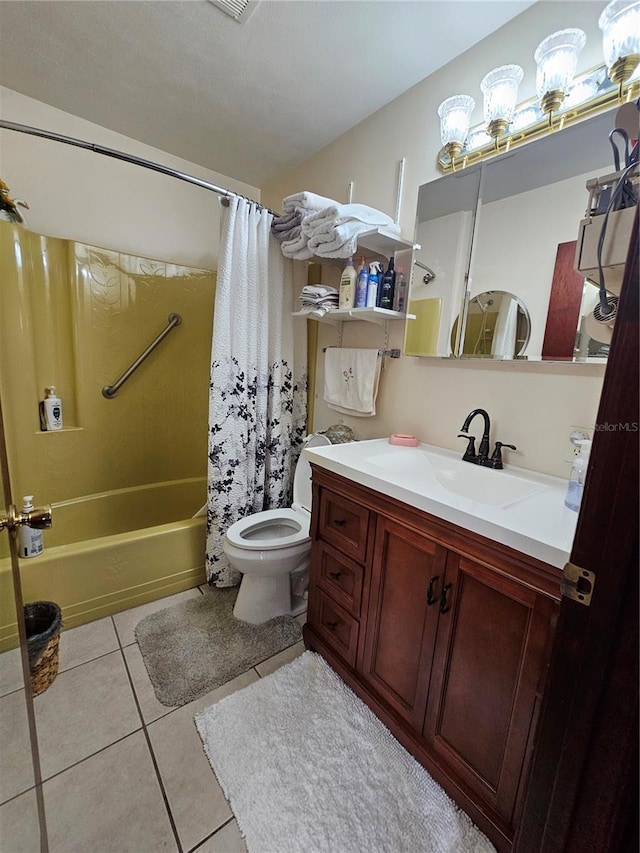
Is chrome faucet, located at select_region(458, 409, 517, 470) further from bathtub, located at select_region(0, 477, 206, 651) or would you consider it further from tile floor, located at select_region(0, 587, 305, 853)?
bathtub, located at select_region(0, 477, 206, 651)

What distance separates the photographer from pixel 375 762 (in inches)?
43.6

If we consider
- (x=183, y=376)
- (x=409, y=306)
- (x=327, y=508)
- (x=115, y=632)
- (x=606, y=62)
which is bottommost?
(x=115, y=632)

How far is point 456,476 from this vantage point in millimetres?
1306

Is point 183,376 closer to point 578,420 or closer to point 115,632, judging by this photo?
point 115,632

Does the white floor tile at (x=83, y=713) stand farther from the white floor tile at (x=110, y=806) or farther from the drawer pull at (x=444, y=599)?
the drawer pull at (x=444, y=599)

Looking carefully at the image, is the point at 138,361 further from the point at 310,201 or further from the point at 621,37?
the point at 621,37

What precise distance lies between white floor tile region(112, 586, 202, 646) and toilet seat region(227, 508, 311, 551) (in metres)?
0.50

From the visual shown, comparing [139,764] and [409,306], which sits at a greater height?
[409,306]

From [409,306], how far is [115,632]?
6.49ft

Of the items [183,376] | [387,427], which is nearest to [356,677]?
[387,427]

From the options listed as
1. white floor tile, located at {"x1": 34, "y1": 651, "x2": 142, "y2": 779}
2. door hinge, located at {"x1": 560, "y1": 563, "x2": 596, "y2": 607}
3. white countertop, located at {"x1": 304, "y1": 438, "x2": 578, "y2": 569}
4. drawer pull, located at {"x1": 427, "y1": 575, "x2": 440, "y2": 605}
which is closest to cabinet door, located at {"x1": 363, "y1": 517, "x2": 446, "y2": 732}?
drawer pull, located at {"x1": 427, "y1": 575, "x2": 440, "y2": 605}

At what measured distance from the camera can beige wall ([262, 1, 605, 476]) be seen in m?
1.15

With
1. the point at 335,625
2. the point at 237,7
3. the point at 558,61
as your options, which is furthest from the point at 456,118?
the point at 335,625

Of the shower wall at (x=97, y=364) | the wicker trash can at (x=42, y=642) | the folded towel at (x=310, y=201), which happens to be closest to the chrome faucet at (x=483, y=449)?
the folded towel at (x=310, y=201)
